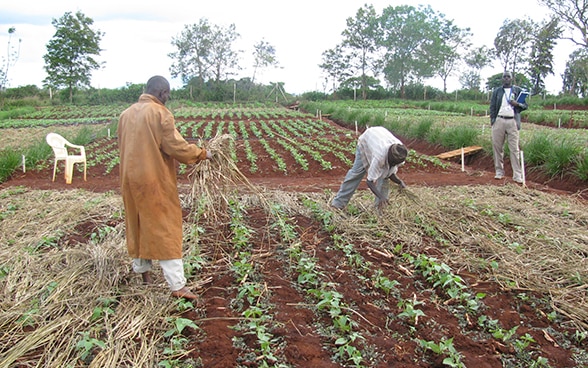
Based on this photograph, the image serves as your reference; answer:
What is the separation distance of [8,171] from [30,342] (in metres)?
7.73

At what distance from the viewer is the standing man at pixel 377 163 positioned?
492 centimetres

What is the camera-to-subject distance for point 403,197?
5.48 meters

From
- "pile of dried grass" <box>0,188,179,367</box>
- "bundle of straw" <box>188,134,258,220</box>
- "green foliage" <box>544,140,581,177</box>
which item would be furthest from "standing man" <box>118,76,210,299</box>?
"green foliage" <box>544,140,581,177</box>

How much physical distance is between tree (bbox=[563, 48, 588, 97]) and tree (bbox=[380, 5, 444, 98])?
10985mm

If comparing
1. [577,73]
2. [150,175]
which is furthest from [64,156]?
[577,73]

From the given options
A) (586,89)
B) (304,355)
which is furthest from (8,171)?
(586,89)

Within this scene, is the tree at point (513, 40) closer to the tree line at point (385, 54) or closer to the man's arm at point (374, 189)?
the tree line at point (385, 54)

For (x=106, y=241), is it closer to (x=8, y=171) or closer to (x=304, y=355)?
(x=304, y=355)

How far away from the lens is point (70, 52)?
33156 mm

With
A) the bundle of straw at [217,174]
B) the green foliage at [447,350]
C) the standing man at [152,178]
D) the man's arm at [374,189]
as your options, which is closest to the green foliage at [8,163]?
the bundle of straw at [217,174]

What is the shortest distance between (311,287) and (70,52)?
114 ft

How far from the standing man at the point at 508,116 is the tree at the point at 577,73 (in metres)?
27.1

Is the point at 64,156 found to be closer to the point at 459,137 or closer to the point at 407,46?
the point at 459,137

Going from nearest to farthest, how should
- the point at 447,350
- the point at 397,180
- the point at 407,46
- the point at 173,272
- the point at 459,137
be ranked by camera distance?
the point at 447,350 < the point at 173,272 < the point at 397,180 < the point at 459,137 < the point at 407,46
